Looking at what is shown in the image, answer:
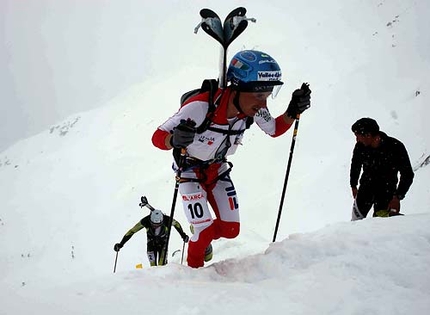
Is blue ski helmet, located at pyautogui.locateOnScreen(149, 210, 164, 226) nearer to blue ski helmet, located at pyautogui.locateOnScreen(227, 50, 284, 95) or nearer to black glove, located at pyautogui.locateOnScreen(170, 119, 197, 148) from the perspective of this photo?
black glove, located at pyautogui.locateOnScreen(170, 119, 197, 148)

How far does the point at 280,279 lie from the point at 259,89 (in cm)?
199

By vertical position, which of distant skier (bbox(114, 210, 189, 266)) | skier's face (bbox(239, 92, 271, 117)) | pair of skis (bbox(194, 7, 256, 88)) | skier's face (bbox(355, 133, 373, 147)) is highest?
pair of skis (bbox(194, 7, 256, 88))

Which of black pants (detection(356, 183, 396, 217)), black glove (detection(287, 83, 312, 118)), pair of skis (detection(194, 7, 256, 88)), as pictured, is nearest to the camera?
pair of skis (detection(194, 7, 256, 88))

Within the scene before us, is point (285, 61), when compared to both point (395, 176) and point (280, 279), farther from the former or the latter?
point (280, 279)

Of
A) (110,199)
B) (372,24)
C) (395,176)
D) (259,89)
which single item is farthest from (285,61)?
(259,89)

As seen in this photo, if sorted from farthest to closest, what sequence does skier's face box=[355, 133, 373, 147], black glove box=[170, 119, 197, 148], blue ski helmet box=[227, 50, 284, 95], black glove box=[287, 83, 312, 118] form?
skier's face box=[355, 133, 373, 147] → black glove box=[287, 83, 312, 118] → blue ski helmet box=[227, 50, 284, 95] → black glove box=[170, 119, 197, 148]

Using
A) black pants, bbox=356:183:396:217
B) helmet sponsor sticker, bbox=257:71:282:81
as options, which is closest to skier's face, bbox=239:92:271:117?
helmet sponsor sticker, bbox=257:71:282:81

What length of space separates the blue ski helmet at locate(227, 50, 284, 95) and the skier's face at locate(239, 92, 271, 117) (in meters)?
0.06

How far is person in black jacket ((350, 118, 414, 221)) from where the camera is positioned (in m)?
5.70

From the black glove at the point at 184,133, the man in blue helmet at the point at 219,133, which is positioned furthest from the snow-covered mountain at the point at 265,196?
the black glove at the point at 184,133

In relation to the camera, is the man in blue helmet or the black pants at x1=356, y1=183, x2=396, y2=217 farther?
the black pants at x1=356, y1=183, x2=396, y2=217

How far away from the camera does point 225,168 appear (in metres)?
5.12

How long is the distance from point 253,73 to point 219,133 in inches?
31.2

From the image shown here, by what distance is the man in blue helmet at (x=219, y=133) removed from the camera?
4160 mm
